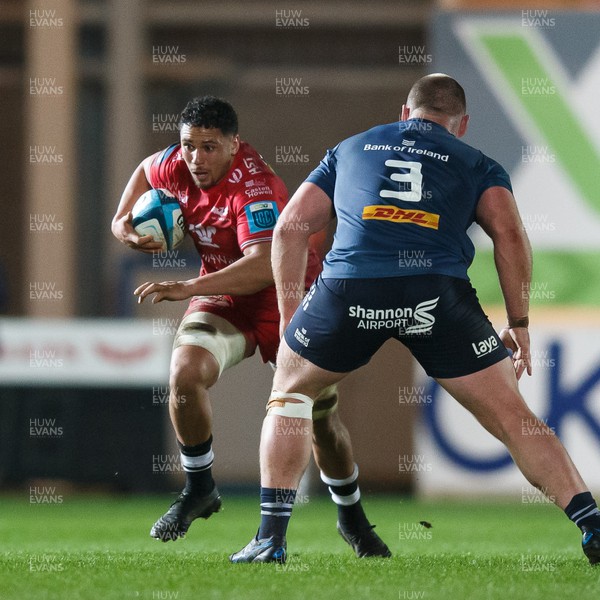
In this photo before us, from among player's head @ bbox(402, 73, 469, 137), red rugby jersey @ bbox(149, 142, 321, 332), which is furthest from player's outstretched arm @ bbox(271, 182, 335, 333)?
red rugby jersey @ bbox(149, 142, 321, 332)

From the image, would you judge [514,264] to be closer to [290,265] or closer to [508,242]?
[508,242]

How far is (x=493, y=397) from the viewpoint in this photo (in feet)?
17.6

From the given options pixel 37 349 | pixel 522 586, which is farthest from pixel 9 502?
pixel 522 586

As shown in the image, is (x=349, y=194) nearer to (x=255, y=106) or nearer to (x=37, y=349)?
(x=37, y=349)

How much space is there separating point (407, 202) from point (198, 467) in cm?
195

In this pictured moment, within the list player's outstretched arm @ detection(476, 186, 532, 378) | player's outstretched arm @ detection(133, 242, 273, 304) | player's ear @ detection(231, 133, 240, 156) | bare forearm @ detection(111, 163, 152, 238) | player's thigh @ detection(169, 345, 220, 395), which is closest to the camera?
player's outstretched arm @ detection(476, 186, 532, 378)

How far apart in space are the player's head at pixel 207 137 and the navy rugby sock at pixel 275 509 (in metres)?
1.92

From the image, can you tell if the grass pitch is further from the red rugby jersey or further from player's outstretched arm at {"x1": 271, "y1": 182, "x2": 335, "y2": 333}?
the red rugby jersey

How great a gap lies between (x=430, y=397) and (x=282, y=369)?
641cm

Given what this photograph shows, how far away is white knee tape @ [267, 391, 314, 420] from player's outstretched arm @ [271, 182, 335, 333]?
364 millimetres

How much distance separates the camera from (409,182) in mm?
5426

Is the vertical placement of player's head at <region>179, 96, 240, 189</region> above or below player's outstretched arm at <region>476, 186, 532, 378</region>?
above

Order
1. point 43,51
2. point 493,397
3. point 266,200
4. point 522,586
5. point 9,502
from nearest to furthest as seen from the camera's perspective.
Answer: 1. point 522,586
2. point 493,397
3. point 266,200
4. point 9,502
5. point 43,51

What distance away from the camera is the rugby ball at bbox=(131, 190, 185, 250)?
21.7ft
